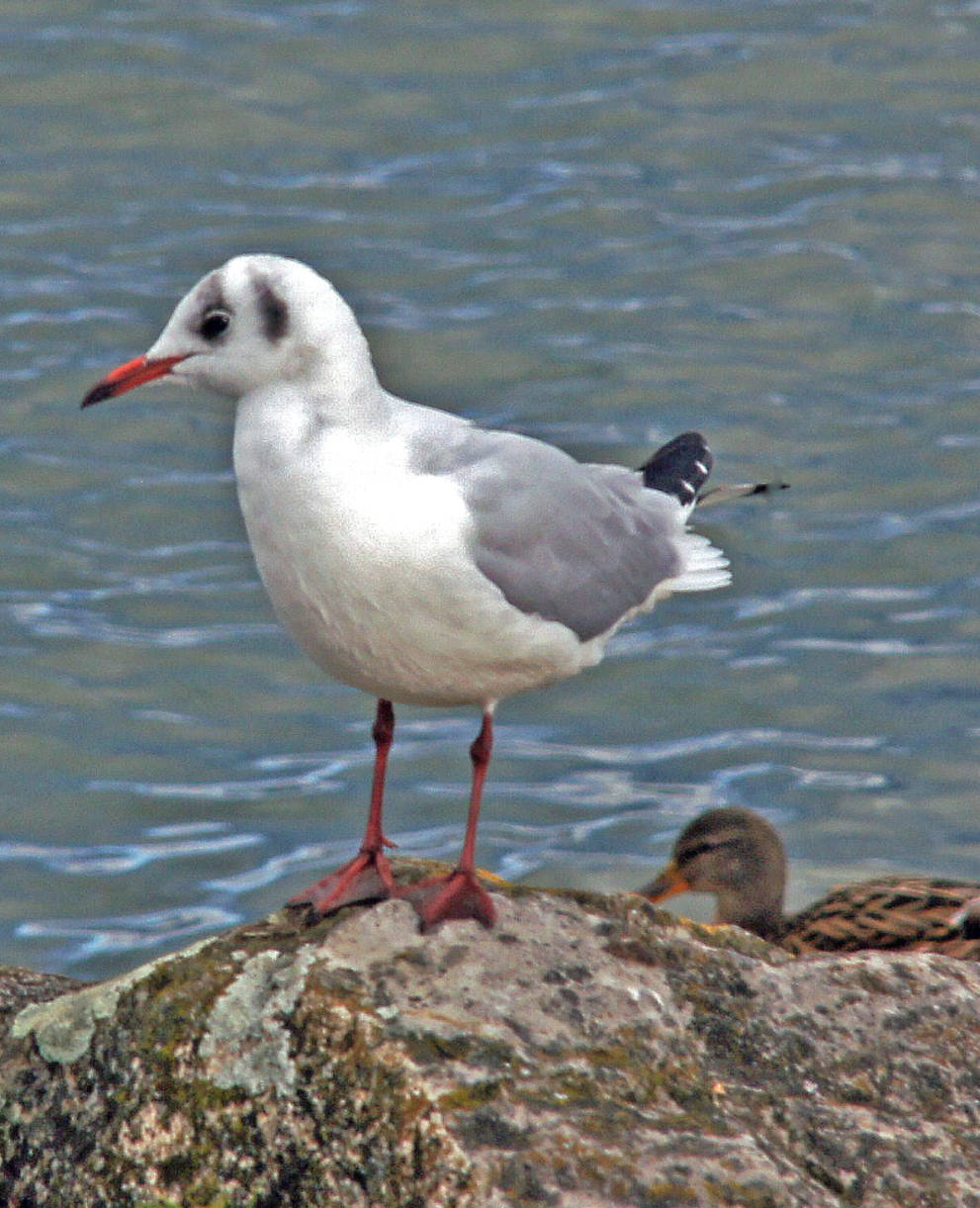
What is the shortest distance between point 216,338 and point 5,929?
3.56m

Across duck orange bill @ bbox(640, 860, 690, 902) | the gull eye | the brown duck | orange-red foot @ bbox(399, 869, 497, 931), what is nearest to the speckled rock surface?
orange-red foot @ bbox(399, 869, 497, 931)

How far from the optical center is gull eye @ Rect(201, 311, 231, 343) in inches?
190

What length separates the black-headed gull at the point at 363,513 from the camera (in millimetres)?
4750

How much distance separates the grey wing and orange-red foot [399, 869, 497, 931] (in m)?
0.65

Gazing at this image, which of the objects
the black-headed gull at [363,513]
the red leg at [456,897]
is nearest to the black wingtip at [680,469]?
the black-headed gull at [363,513]

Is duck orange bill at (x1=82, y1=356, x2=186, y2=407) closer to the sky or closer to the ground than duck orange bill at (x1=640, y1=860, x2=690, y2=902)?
closer to the sky

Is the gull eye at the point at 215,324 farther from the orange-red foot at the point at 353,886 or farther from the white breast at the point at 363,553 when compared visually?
the orange-red foot at the point at 353,886

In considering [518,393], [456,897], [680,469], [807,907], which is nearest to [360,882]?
[456,897]

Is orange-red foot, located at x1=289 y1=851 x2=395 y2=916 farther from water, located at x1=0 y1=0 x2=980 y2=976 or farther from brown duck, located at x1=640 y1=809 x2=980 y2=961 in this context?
water, located at x1=0 y1=0 x2=980 y2=976

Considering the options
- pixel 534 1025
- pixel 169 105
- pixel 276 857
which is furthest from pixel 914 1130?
pixel 169 105

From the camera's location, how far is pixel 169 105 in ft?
47.4

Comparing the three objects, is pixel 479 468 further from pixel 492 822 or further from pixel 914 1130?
pixel 492 822

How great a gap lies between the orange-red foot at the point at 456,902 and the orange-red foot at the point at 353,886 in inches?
4.6

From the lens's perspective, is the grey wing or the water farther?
the water
